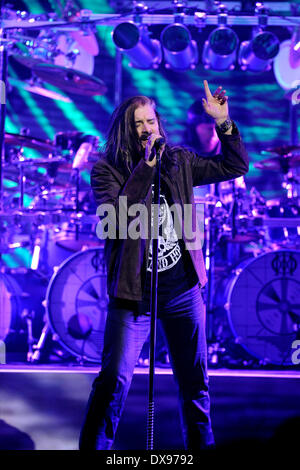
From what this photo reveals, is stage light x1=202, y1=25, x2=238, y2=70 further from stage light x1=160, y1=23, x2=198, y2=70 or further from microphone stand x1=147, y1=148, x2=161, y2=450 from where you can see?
microphone stand x1=147, y1=148, x2=161, y2=450

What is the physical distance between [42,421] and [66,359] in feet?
5.44

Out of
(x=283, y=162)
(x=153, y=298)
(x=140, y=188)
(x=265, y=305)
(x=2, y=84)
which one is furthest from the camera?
(x=2, y=84)

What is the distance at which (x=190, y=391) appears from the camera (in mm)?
2684

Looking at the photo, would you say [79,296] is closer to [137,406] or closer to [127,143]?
[137,406]

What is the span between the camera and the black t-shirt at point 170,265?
2646 mm

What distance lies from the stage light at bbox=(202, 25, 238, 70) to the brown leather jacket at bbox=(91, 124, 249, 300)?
9.87 feet

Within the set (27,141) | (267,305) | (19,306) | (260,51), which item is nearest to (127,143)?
(267,305)

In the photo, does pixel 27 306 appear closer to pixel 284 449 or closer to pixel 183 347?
pixel 183 347

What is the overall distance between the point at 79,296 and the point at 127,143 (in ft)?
8.06

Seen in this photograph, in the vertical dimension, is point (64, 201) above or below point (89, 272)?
A: above

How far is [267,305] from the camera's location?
4.96 meters
